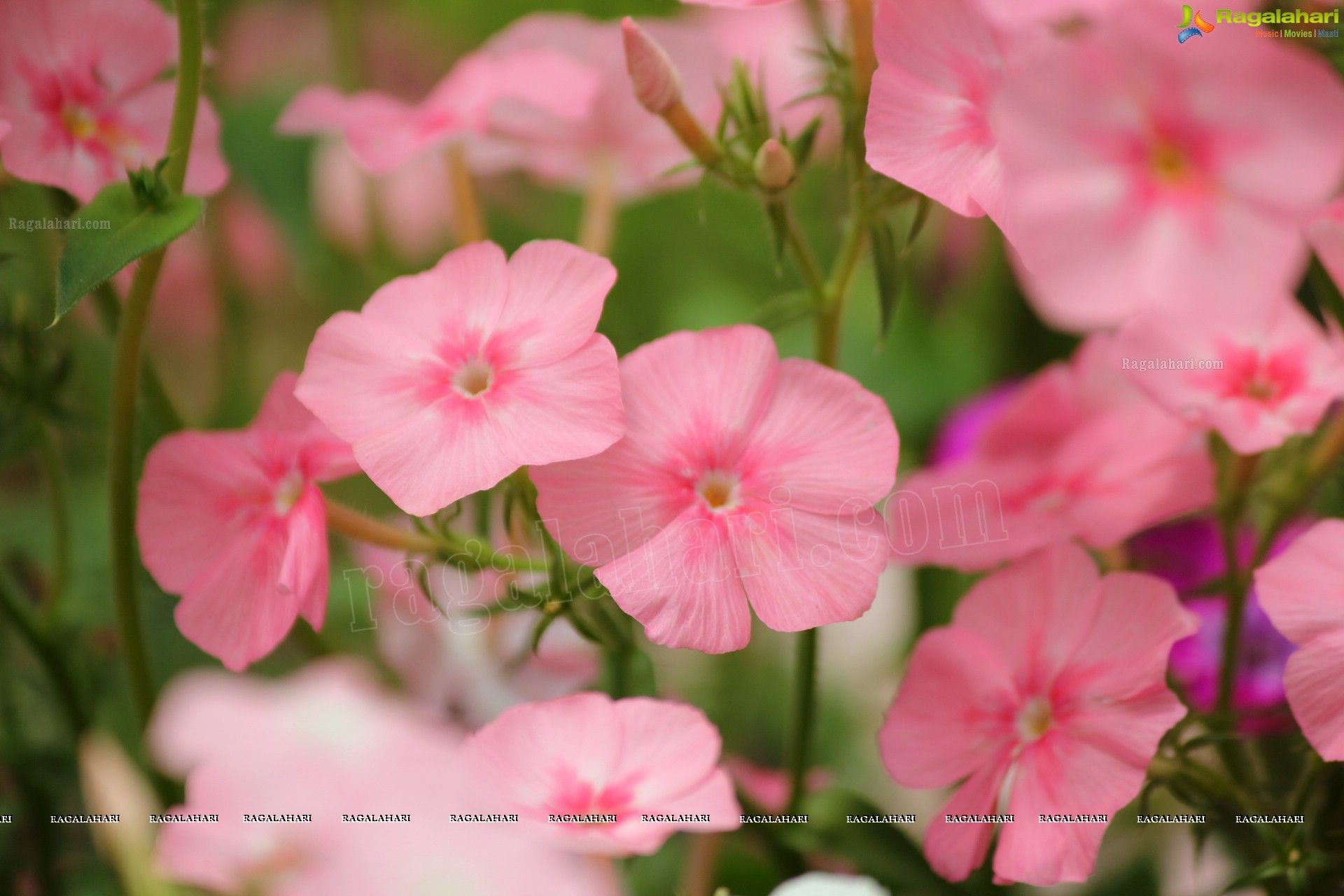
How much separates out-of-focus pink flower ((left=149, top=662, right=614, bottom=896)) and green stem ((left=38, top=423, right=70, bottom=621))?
179 millimetres

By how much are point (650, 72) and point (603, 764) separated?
226 millimetres

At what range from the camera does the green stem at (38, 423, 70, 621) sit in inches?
18.6

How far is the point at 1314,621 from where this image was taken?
35 centimetres

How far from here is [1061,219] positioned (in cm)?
29

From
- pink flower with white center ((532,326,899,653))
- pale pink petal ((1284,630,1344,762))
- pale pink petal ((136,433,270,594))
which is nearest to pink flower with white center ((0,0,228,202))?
pale pink petal ((136,433,270,594))

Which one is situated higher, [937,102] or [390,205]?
[937,102]

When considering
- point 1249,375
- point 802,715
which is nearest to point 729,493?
point 802,715

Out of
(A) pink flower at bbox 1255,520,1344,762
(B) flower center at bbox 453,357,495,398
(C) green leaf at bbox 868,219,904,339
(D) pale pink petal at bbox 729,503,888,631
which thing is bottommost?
(A) pink flower at bbox 1255,520,1344,762

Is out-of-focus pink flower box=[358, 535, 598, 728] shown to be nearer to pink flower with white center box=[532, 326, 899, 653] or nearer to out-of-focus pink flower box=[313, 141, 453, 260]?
pink flower with white center box=[532, 326, 899, 653]

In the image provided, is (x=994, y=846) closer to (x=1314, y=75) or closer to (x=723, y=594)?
(x=723, y=594)

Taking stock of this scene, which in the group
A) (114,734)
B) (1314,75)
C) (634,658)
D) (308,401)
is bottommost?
(114,734)

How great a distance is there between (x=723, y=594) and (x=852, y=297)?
1.61 feet

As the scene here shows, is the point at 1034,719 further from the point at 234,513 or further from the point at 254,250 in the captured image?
the point at 254,250

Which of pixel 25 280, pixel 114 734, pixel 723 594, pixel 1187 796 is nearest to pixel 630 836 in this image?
pixel 723 594
